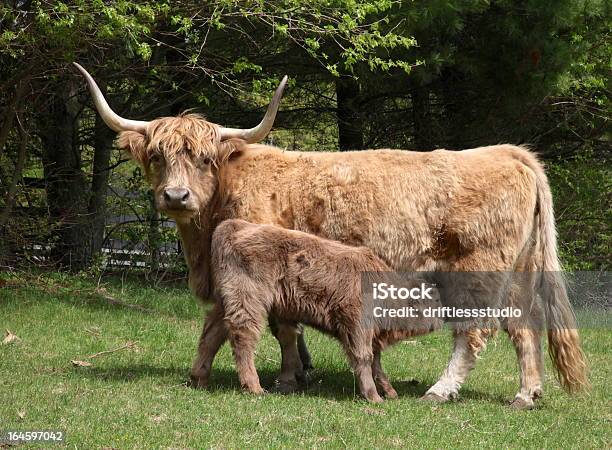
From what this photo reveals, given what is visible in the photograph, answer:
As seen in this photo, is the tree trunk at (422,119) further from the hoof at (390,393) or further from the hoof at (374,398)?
the hoof at (374,398)

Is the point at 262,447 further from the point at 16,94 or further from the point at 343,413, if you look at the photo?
the point at 16,94

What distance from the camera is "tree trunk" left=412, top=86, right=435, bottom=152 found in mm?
14938

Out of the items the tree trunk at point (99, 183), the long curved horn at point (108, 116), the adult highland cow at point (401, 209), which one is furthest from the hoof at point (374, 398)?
the tree trunk at point (99, 183)

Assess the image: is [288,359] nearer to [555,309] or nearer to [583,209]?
[555,309]

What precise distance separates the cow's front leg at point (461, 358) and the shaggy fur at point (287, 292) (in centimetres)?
67

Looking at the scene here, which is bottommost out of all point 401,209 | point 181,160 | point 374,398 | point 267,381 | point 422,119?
point 267,381

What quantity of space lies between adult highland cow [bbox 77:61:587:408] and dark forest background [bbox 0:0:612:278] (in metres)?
2.92

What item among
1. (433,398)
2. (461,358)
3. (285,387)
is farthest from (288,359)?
(461,358)

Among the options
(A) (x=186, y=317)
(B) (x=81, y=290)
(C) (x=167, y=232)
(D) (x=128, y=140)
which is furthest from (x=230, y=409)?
(C) (x=167, y=232)

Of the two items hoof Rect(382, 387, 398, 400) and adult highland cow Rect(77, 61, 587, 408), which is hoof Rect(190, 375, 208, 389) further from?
hoof Rect(382, 387, 398, 400)

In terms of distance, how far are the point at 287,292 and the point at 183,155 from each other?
5.20ft

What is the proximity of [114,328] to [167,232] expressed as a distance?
16.2ft

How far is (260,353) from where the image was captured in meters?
9.55

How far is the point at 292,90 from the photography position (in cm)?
1553
